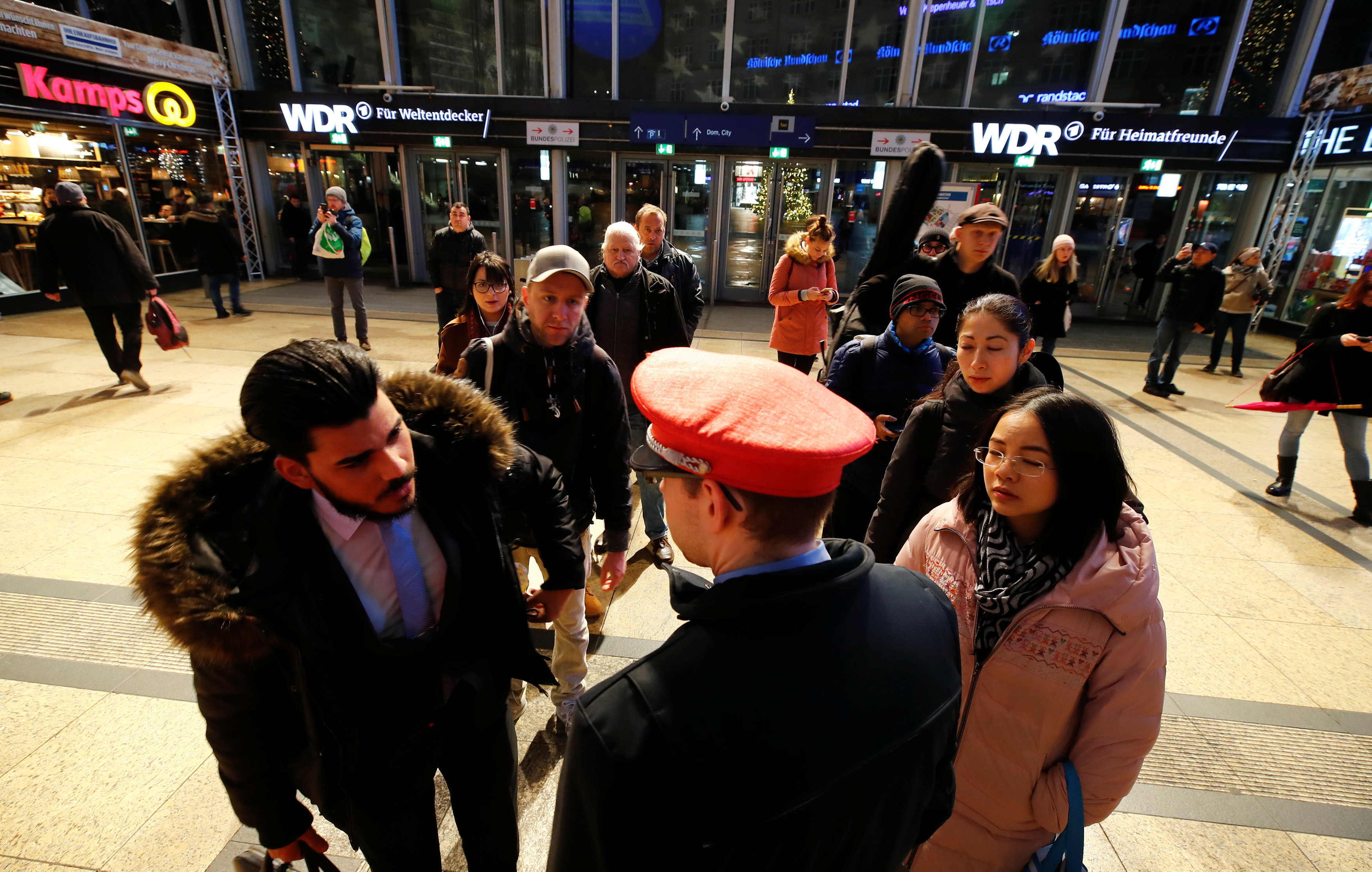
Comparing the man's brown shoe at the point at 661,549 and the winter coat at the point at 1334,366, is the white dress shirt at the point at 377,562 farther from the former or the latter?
the winter coat at the point at 1334,366

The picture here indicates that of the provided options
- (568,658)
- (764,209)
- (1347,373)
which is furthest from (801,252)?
(764,209)

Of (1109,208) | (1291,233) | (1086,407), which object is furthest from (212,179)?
(1291,233)

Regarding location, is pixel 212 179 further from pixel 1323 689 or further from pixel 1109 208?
pixel 1109 208

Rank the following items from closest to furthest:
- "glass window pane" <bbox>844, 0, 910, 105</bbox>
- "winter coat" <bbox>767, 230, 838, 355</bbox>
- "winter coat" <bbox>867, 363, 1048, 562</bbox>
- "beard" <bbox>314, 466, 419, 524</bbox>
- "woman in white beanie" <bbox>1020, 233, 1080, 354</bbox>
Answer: "beard" <bbox>314, 466, 419, 524</bbox>
"winter coat" <bbox>867, 363, 1048, 562</bbox>
"winter coat" <bbox>767, 230, 838, 355</bbox>
"woman in white beanie" <bbox>1020, 233, 1080, 354</bbox>
"glass window pane" <bbox>844, 0, 910, 105</bbox>

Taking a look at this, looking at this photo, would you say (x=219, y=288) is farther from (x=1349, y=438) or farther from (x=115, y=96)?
(x=1349, y=438)

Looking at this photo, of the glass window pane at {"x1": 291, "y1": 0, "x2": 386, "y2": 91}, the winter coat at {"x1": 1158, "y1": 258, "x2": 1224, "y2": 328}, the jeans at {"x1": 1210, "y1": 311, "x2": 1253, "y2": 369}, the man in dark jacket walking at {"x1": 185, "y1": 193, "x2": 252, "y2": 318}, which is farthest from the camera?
the glass window pane at {"x1": 291, "y1": 0, "x2": 386, "y2": 91}

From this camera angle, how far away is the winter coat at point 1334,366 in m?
4.77

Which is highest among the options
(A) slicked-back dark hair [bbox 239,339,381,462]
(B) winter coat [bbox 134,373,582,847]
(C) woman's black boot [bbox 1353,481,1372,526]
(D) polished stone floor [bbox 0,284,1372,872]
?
(A) slicked-back dark hair [bbox 239,339,381,462]

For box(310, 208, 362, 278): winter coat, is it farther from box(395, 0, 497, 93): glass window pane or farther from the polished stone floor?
box(395, 0, 497, 93): glass window pane

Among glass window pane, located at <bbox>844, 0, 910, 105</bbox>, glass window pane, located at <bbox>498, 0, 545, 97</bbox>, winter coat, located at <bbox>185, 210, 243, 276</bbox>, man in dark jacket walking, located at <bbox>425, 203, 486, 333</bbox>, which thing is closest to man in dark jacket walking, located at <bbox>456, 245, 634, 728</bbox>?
man in dark jacket walking, located at <bbox>425, 203, 486, 333</bbox>

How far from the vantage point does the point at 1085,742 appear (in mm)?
1555

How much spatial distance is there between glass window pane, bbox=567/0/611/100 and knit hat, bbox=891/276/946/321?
1193cm

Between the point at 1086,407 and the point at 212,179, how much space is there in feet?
55.1

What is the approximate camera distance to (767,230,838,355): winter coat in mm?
5629
